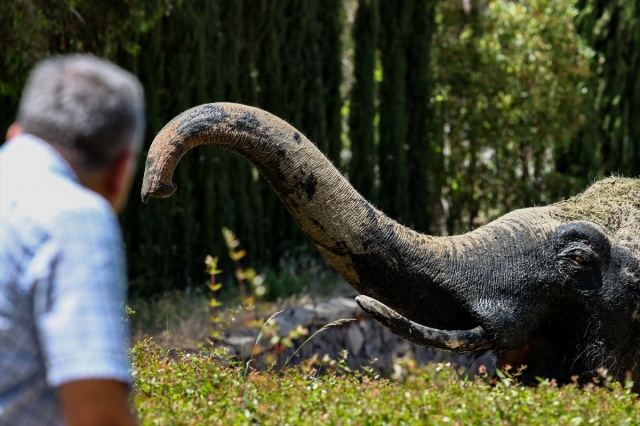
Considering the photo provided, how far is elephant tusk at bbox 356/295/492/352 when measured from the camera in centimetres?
438

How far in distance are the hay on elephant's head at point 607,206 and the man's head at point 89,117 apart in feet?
10.4

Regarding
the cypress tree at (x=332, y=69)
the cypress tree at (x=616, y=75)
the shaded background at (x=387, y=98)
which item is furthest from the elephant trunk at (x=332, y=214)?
the cypress tree at (x=616, y=75)

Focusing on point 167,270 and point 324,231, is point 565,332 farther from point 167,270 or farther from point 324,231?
point 167,270

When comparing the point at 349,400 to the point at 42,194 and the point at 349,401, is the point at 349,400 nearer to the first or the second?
the point at 349,401

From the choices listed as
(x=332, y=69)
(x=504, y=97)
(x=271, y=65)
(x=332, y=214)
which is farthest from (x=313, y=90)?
(x=332, y=214)

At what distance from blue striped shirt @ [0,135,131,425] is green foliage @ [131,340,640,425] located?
1.32 m

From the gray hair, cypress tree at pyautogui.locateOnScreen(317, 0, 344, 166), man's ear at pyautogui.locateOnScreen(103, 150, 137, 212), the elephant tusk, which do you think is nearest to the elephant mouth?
the elephant tusk

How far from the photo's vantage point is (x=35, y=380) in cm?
238

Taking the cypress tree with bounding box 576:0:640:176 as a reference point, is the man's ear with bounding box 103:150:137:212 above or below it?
below

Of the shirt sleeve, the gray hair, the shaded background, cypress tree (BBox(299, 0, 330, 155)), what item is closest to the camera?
the shirt sleeve

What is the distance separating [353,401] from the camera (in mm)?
3963

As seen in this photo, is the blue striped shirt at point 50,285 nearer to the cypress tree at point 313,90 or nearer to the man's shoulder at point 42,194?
the man's shoulder at point 42,194

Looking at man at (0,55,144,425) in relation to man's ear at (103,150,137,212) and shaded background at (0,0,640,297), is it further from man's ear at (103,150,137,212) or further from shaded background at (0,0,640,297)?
shaded background at (0,0,640,297)

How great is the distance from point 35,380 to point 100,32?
8.26 m
